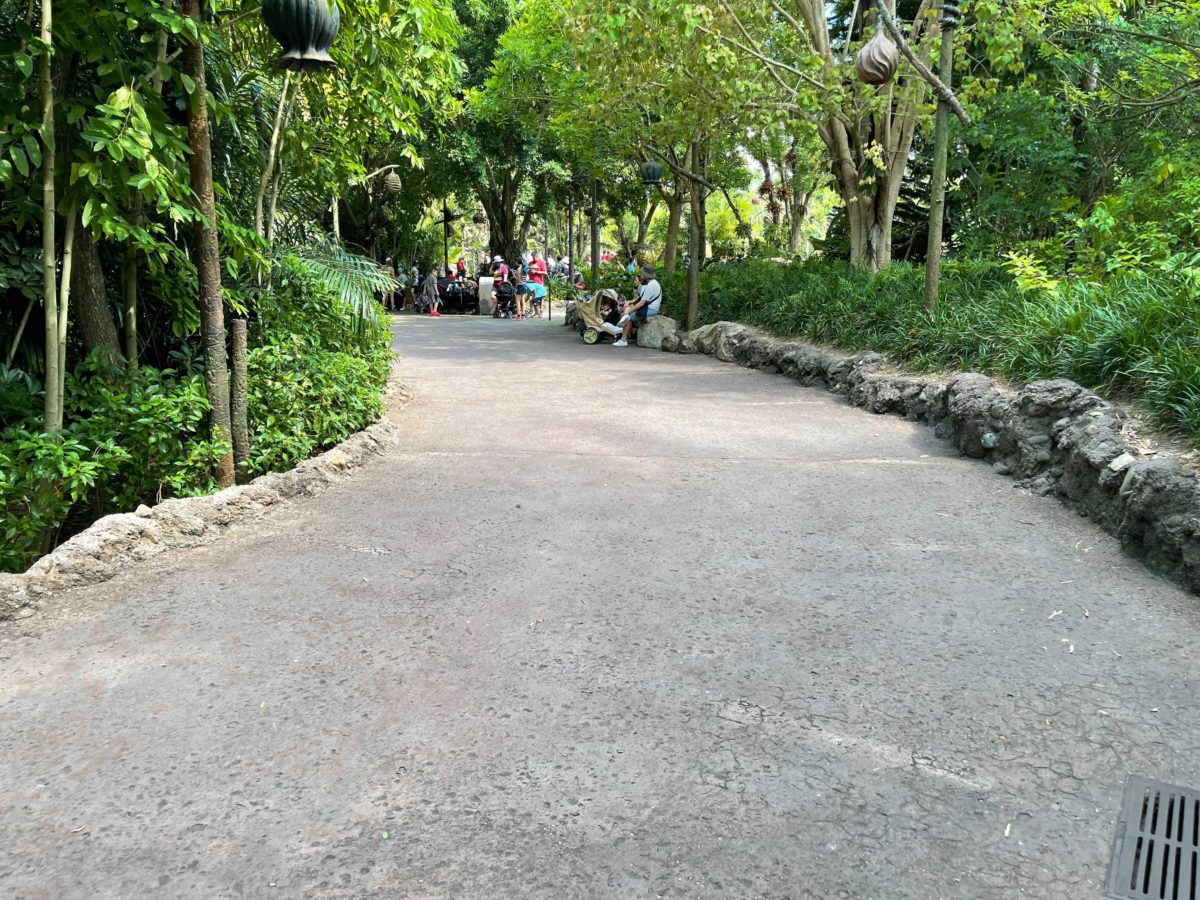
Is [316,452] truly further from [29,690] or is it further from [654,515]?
[29,690]

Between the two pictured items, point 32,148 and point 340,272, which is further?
point 340,272

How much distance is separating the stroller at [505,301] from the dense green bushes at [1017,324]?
38.8 feet

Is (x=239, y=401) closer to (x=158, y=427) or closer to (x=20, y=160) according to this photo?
(x=158, y=427)

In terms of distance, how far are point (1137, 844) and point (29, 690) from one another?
360 centimetres

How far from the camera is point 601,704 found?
309 cm

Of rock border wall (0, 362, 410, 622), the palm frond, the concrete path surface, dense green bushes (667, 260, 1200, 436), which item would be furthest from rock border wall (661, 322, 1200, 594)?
the palm frond

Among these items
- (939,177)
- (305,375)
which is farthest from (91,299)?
(939,177)

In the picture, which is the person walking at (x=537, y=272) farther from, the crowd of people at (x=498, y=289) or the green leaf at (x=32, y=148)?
the green leaf at (x=32, y=148)

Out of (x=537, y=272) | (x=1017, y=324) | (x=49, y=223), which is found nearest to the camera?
(x=49, y=223)

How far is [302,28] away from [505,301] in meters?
21.6

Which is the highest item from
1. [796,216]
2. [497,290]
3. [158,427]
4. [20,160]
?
[796,216]

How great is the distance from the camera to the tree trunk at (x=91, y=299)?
5211 millimetres

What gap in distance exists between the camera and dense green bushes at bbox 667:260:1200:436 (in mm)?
5848

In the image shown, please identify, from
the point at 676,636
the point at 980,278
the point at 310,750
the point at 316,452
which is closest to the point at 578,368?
the point at 980,278
